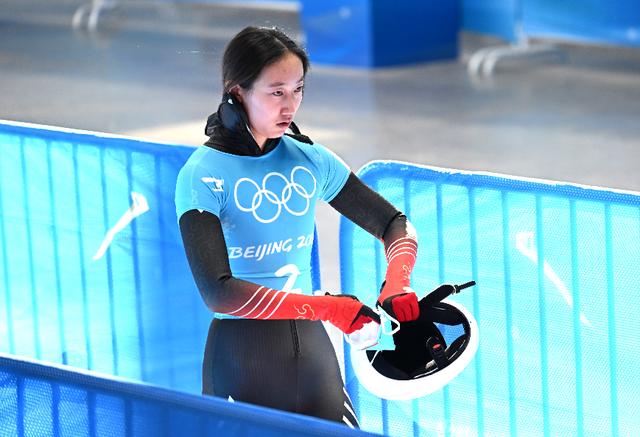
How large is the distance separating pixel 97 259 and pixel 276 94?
6.87 ft

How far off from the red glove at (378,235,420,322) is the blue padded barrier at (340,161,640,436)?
0.78 metres

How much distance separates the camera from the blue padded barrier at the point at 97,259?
4994 mm

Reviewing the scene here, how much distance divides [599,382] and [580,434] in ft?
0.63

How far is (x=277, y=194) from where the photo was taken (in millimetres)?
3498

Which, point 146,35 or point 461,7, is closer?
point 461,7

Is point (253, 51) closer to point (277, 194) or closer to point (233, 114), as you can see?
point (233, 114)

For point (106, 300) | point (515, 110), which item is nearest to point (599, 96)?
point (515, 110)

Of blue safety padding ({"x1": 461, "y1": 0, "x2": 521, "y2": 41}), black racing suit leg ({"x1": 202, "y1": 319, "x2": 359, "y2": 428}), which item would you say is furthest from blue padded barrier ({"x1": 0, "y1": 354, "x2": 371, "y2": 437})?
blue safety padding ({"x1": 461, "y1": 0, "x2": 521, "y2": 41})

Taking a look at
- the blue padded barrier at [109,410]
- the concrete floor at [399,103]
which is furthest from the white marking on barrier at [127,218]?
the blue padded barrier at [109,410]

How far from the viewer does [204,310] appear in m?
4.96

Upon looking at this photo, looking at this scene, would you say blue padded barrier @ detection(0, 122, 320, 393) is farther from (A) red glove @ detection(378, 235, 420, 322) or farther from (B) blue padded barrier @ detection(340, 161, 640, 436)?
(A) red glove @ detection(378, 235, 420, 322)

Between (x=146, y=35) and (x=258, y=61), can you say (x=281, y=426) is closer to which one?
(x=258, y=61)

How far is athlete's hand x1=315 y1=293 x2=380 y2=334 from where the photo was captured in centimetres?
316

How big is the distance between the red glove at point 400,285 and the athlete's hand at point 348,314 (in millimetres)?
135
